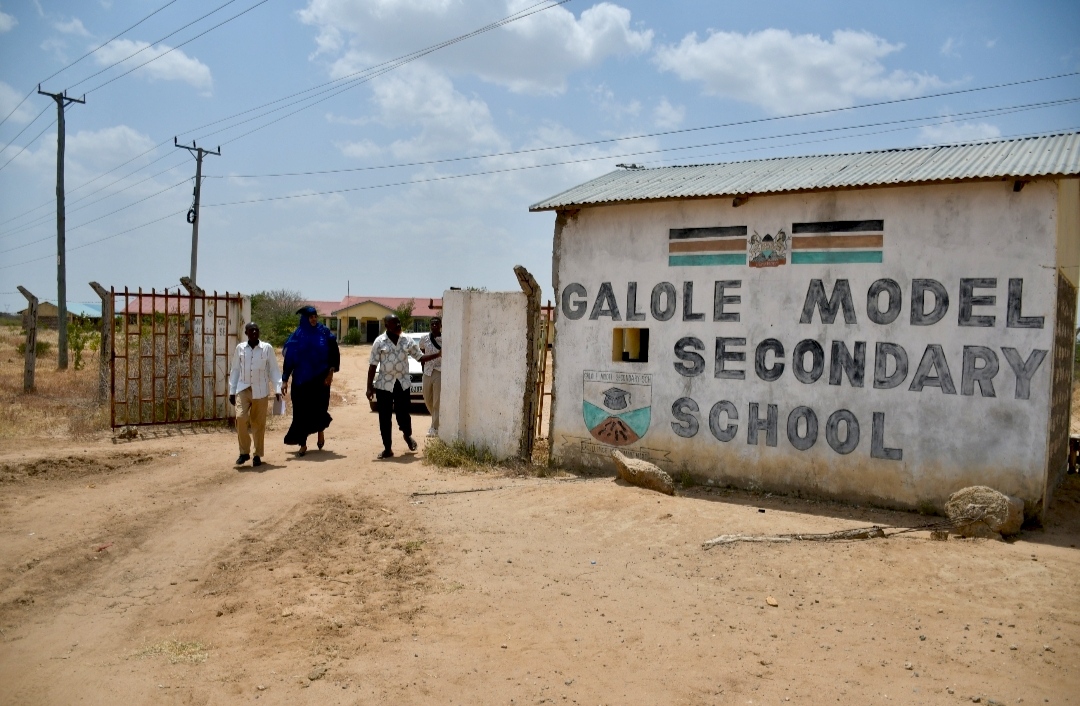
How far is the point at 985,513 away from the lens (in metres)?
6.79

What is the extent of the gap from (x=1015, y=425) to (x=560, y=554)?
433 cm

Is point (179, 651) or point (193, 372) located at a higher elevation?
point (193, 372)

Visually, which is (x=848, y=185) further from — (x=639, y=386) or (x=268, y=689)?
(x=268, y=689)

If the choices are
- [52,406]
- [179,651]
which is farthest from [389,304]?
[179,651]

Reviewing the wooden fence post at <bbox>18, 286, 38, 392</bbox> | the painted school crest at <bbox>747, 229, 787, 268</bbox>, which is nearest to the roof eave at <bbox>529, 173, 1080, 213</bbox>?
the painted school crest at <bbox>747, 229, 787, 268</bbox>

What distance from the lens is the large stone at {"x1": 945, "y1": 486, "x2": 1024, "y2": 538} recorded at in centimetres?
678

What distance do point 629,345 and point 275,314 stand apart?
4847 cm

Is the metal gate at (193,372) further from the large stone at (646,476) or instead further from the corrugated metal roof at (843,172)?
the large stone at (646,476)

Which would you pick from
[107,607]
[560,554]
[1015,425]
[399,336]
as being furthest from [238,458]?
[1015,425]

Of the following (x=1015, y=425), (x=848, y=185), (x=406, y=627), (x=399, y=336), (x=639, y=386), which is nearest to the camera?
(x=406, y=627)

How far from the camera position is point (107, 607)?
18.0 ft

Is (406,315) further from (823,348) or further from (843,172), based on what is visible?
(823,348)

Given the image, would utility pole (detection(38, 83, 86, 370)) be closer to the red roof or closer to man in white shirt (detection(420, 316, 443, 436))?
man in white shirt (detection(420, 316, 443, 436))

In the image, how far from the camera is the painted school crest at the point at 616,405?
9453 millimetres
